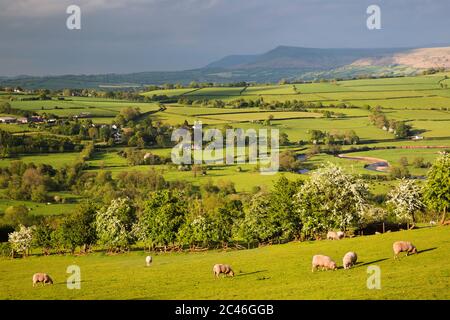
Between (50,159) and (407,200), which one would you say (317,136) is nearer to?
(50,159)

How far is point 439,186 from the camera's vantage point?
56.7 metres

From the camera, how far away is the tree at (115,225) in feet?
224

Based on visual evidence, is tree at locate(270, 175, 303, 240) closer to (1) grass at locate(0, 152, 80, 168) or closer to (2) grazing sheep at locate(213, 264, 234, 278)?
(2) grazing sheep at locate(213, 264, 234, 278)

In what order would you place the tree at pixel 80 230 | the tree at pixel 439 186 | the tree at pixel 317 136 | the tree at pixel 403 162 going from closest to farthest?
the tree at pixel 439 186, the tree at pixel 80 230, the tree at pixel 403 162, the tree at pixel 317 136

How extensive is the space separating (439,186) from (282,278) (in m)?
30.8

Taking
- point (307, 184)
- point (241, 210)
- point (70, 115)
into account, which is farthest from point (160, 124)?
point (307, 184)

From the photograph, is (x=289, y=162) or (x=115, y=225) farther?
(x=289, y=162)

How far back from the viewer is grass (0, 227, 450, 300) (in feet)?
91.0

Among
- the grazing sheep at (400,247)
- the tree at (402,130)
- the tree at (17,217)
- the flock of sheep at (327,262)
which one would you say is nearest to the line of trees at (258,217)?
the tree at (17,217)

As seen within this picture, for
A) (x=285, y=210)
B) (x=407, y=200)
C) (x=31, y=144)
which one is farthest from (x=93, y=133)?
(x=407, y=200)

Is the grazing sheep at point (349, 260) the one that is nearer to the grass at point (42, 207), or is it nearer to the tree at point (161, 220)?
the tree at point (161, 220)

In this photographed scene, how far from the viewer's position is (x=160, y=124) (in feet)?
517

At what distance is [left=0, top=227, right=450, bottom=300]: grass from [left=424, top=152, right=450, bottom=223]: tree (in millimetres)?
7278

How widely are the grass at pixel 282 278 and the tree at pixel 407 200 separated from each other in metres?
12.2
